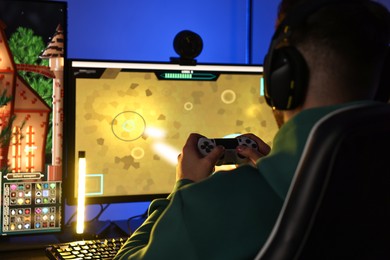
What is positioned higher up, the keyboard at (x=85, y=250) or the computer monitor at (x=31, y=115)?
the computer monitor at (x=31, y=115)

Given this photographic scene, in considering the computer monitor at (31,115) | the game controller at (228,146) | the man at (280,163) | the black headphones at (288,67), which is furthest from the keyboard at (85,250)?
the black headphones at (288,67)

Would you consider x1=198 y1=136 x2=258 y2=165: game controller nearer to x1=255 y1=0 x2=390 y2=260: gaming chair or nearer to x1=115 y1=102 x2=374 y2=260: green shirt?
x1=115 y1=102 x2=374 y2=260: green shirt

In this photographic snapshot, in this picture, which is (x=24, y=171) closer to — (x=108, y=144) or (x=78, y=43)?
(x=108, y=144)

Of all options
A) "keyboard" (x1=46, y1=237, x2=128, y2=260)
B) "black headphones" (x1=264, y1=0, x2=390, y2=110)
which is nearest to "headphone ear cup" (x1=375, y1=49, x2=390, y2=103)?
"black headphones" (x1=264, y1=0, x2=390, y2=110)

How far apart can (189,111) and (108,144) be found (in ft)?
0.85

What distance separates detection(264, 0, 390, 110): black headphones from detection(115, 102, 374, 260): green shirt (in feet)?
0.24

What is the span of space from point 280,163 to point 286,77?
0.14m

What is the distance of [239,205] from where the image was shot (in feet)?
2.18

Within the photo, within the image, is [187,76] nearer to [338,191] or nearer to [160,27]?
[160,27]

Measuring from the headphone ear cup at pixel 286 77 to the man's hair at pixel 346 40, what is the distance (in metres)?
0.01

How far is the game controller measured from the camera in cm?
98

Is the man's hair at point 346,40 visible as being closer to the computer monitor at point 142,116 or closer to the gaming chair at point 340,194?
the gaming chair at point 340,194

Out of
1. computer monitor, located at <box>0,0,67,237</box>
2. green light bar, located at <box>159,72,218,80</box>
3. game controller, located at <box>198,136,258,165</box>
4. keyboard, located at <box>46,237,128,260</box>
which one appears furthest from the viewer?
green light bar, located at <box>159,72,218,80</box>

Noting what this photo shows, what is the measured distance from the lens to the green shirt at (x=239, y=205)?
0.65 meters
